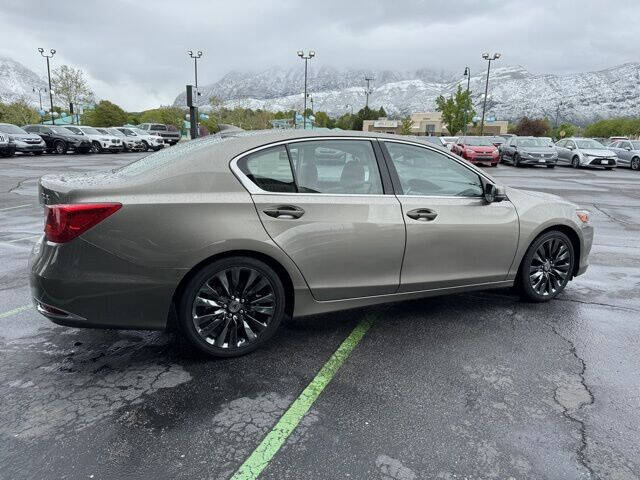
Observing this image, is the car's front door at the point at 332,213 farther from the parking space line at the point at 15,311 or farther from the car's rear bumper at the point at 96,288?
the parking space line at the point at 15,311

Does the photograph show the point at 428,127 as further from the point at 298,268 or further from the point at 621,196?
the point at 298,268

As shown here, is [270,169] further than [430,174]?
No

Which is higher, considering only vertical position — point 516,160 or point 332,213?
point 332,213

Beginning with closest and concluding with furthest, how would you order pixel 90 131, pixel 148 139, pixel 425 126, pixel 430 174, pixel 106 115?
pixel 430 174, pixel 90 131, pixel 148 139, pixel 106 115, pixel 425 126

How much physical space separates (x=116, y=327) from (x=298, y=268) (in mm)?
1244

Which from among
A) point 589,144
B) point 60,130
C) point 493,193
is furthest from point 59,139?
point 493,193

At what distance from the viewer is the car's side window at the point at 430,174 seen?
155 inches

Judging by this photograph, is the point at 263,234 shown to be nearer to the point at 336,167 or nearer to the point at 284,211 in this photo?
the point at 284,211

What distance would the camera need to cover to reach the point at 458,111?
68.1 meters

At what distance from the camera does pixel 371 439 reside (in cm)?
262

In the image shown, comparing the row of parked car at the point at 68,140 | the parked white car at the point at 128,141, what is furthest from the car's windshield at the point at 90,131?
the parked white car at the point at 128,141

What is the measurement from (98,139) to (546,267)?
3245cm

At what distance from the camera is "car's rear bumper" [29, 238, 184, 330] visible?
307cm

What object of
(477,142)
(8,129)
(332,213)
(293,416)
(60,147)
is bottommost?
(293,416)
